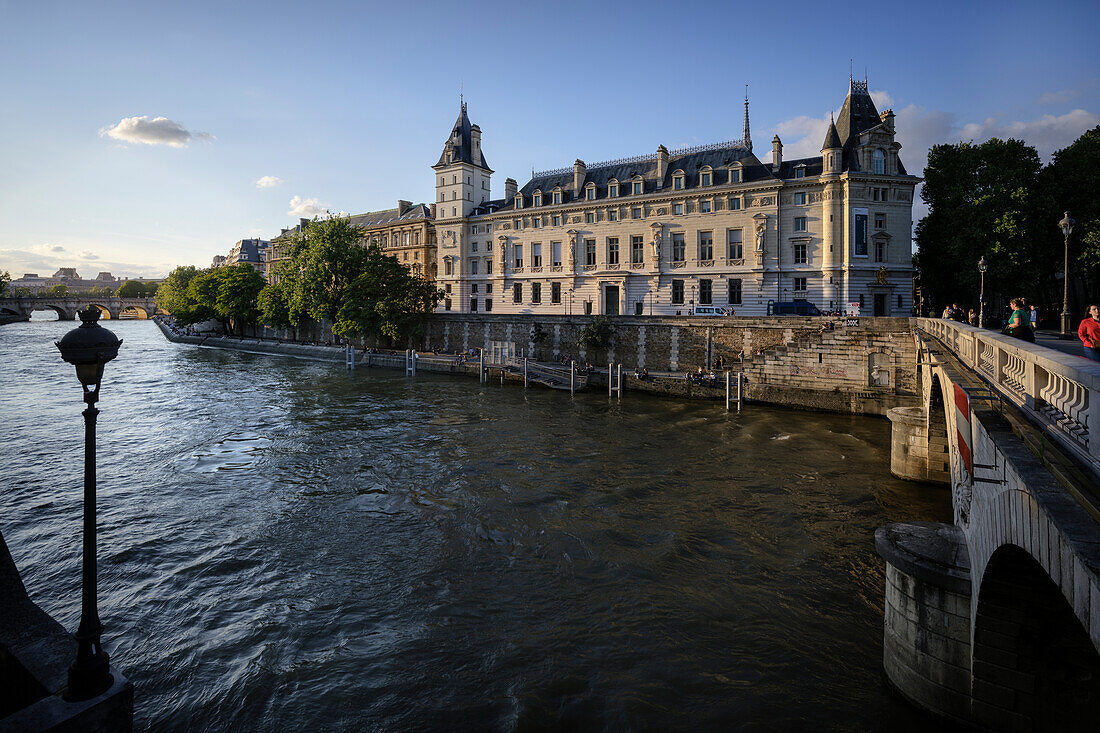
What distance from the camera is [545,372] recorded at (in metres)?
35.8

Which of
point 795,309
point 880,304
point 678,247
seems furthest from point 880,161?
point 678,247

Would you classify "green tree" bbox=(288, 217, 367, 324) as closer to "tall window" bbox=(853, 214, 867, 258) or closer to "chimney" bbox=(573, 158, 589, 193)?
"chimney" bbox=(573, 158, 589, 193)

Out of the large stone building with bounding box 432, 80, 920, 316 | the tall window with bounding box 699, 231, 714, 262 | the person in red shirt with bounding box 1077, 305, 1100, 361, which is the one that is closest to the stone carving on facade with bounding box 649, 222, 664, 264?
the large stone building with bounding box 432, 80, 920, 316

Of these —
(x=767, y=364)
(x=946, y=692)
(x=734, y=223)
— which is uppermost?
(x=734, y=223)

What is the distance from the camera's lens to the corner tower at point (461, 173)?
5650 cm

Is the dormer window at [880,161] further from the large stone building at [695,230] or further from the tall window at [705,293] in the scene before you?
the tall window at [705,293]

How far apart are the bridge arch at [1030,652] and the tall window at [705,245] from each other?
131 feet

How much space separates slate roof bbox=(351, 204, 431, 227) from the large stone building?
471 inches

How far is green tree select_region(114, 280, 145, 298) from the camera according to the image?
504ft

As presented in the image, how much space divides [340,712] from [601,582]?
497 centimetres

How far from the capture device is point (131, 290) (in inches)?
6117

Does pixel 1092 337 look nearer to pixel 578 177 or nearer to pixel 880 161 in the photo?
pixel 880 161

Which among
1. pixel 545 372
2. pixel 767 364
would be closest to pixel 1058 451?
pixel 767 364

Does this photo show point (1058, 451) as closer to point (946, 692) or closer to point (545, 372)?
point (946, 692)
